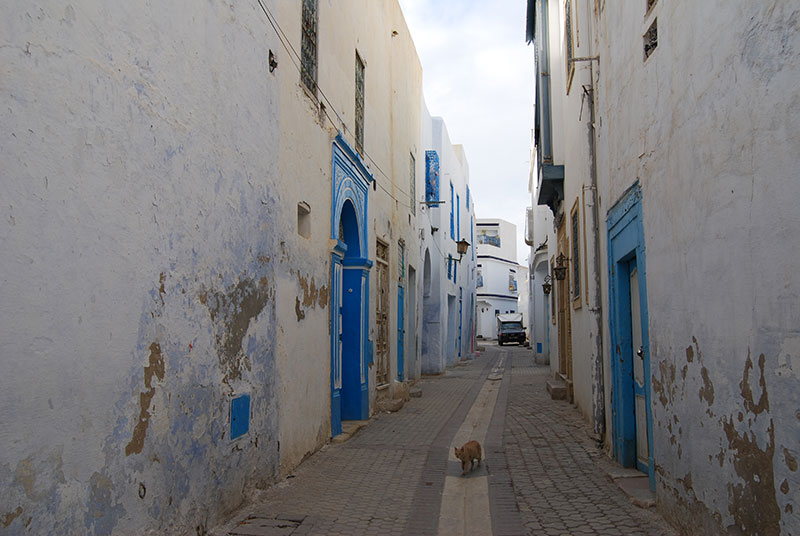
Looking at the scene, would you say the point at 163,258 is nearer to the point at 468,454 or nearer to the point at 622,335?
the point at 468,454

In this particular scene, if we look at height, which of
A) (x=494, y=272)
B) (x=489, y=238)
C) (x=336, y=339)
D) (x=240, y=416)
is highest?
→ (x=489, y=238)

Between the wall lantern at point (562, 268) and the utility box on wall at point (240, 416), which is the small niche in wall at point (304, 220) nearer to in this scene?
the utility box on wall at point (240, 416)

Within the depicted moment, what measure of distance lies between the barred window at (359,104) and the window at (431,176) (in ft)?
26.1

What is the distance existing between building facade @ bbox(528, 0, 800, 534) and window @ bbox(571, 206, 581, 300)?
2.68 metres

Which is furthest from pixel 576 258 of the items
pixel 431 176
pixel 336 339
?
pixel 431 176

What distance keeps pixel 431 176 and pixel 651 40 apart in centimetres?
1323

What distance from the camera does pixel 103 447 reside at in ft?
10.5

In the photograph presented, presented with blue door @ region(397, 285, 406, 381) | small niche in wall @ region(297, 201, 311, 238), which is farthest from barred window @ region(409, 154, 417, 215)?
small niche in wall @ region(297, 201, 311, 238)

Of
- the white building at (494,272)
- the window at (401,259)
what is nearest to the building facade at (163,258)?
the window at (401,259)

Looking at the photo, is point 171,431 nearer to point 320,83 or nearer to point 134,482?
point 134,482

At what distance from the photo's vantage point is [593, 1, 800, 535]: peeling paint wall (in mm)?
2650

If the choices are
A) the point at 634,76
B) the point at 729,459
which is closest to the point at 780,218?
the point at 729,459

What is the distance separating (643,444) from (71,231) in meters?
5.06

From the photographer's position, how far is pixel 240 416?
4977 mm
